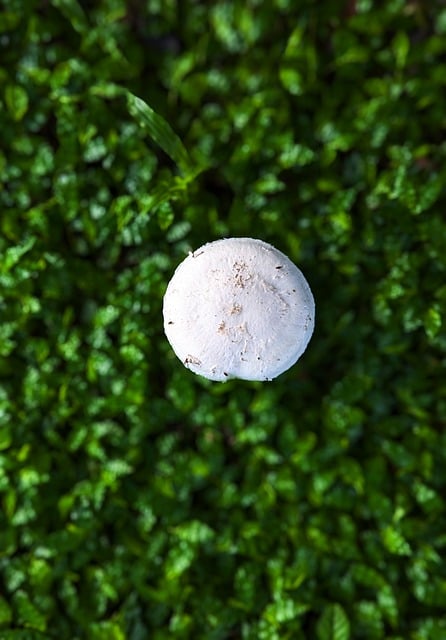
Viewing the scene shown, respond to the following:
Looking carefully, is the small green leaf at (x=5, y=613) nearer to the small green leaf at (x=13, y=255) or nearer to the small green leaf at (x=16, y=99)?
the small green leaf at (x=13, y=255)

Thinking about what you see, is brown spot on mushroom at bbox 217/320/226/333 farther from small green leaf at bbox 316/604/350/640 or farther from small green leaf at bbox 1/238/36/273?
small green leaf at bbox 316/604/350/640

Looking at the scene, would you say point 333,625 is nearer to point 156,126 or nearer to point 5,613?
point 5,613

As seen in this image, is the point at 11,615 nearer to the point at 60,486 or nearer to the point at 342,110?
the point at 60,486

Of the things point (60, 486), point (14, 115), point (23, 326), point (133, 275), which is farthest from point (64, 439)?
point (14, 115)

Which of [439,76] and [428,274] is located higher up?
[439,76]

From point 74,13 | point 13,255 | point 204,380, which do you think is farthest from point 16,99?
point 204,380

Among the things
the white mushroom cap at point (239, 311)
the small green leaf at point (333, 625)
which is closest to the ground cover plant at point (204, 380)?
A: the small green leaf at point (333, 625)
